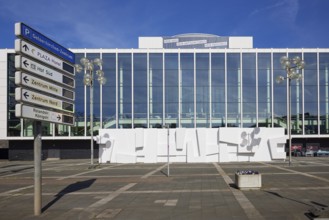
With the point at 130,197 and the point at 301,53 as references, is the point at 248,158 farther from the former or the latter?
the point at 130,197

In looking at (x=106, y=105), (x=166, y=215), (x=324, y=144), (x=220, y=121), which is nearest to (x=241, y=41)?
(x=220, y=121)

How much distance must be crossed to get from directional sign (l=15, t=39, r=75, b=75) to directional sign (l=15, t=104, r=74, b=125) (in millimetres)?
1581

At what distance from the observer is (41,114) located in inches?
499

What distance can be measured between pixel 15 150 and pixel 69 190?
150 feet

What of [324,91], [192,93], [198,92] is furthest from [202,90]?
[324,91]

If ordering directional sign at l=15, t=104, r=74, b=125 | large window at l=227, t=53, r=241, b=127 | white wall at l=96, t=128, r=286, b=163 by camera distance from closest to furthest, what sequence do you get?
directional sign at l=15, t=104, r=74, b=125 → white wall at l=96, t=128, r=286, b=163 → large window at l=227, t=53, r=241, b=127

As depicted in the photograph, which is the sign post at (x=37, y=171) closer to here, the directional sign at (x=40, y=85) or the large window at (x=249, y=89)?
the directional sign at (x=40, y=85)

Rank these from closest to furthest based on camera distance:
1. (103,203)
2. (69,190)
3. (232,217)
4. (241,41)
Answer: (232,217)
(103,203)
(69,190)
(241,41)

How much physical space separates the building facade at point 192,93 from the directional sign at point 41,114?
149 ft

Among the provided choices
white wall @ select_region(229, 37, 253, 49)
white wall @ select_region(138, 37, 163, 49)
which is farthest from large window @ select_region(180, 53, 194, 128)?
white wall @ select_region(229, 37, 253, 49)

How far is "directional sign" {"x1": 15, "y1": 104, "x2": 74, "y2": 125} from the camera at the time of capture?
11590 millimetres

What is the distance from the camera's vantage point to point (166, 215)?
1277 cm

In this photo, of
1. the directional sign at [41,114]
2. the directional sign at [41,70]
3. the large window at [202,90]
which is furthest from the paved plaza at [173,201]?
the large window at [202,90]

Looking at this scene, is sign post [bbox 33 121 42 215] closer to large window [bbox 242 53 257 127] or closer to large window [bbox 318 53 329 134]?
large window [bbox 242 53 257 127]
